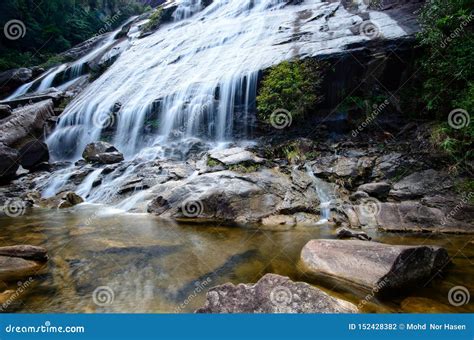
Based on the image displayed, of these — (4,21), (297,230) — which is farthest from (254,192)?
(4,21)

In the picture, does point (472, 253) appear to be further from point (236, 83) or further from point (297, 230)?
point (236, 83)

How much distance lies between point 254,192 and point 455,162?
4938 millimetres

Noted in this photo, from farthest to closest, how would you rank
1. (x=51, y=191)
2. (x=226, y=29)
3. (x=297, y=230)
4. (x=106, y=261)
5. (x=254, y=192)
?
(x=226, y=29), (x=51, y=191), (x=254, y=192), (x=297, y=230), (x=106, y=261)

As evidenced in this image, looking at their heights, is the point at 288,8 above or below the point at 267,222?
above

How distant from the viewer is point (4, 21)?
24109 millimetres

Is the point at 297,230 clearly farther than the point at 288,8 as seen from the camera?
No
